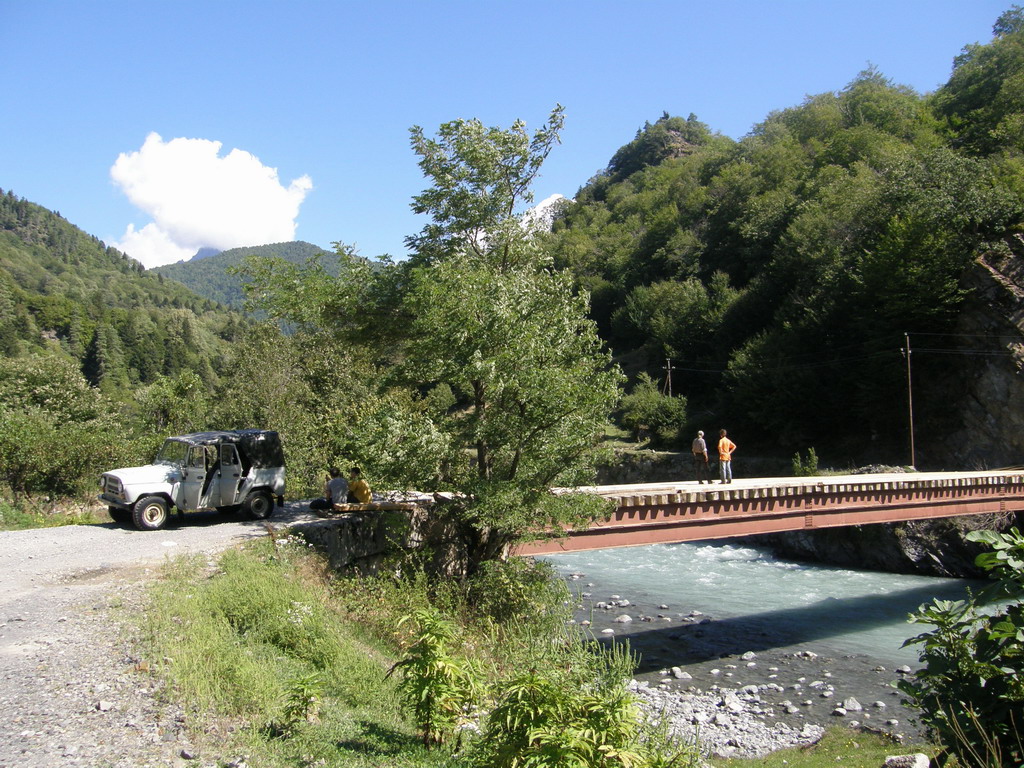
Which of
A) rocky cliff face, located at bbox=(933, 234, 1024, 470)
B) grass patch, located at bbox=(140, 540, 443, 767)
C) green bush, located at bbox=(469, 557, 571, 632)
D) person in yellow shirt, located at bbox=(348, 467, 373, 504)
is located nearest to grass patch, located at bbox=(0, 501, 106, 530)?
person in yellow shirt, located at bbox=(348, 467, 373, 504)

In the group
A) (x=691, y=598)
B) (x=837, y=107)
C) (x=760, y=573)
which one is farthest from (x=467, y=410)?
(x=837, y=107)

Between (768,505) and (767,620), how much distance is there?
3693 millimetres

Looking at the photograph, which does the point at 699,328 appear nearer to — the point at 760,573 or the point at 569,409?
the point at 760,573

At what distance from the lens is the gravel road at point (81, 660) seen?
565 cm

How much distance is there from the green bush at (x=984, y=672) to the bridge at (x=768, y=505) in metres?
9.71

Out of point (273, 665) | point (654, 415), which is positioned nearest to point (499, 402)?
point (273, 665)

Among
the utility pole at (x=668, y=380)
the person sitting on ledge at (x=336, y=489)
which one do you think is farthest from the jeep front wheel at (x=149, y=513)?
the utility pole at (x=668, y=380)

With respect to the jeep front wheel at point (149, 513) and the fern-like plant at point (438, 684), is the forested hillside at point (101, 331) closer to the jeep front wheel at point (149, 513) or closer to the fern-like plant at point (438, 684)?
the jeep front wheel at point (149, 513)

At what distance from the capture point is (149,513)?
1495 cm

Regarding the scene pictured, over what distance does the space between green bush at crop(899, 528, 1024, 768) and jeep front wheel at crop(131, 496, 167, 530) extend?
48.1 ft

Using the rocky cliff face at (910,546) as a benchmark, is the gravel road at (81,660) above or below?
above

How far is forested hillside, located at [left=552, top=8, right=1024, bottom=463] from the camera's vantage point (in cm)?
3678

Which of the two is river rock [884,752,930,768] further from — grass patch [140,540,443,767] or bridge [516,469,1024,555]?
bridge [516,469,1024,555]

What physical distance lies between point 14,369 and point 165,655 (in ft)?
113
